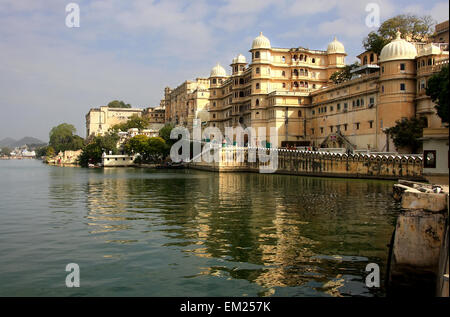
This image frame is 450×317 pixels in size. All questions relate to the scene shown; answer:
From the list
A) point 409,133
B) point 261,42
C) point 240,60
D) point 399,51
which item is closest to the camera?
point 409,133

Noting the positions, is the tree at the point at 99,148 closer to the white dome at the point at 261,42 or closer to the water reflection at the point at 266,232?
the white dome at the point at 261,42

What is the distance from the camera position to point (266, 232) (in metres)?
17.1

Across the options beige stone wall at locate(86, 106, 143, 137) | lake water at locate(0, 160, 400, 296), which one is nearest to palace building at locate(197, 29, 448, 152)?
lake water at locate(0, 160, 400, 296)

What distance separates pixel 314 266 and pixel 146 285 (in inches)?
193

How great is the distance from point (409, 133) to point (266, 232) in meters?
30.4

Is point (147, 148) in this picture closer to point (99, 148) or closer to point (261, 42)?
point (99, 148)

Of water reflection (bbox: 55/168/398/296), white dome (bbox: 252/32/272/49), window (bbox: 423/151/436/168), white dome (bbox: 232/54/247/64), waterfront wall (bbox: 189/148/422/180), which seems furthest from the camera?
white dome (bbox: 232/54/247/64)

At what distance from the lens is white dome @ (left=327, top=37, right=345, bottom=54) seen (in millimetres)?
68812

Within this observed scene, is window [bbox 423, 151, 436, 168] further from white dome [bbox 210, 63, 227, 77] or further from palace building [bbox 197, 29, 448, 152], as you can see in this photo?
white dome [bbox 210, 63, 227, 77]

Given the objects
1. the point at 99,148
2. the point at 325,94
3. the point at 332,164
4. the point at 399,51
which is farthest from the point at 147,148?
the point at 399,51

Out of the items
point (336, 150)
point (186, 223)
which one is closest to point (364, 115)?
point (336, 150)

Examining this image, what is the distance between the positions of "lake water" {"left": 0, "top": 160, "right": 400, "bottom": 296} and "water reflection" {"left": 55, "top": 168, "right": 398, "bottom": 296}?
0.14 feet

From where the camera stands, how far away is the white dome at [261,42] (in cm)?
6519
